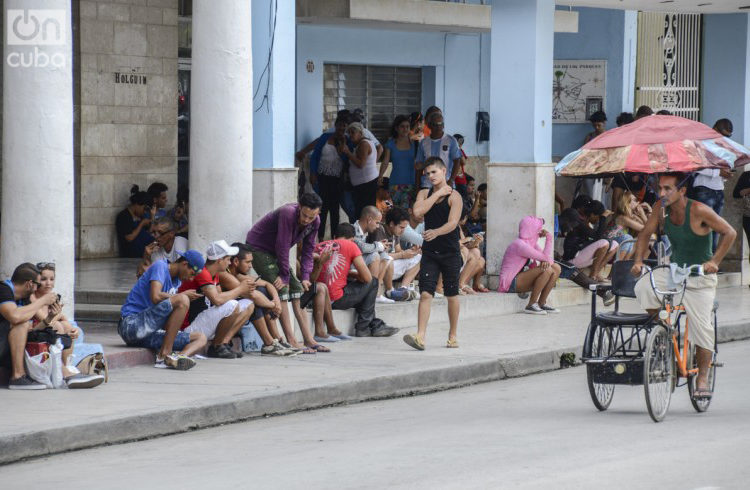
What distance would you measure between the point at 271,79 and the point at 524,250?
391 cm

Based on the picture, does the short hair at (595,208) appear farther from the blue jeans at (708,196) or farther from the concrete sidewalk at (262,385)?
the concrete sidewalk at (262,385)

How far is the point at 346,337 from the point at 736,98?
9442 millimetres

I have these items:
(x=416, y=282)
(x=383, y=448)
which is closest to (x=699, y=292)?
(x=383, y=448)

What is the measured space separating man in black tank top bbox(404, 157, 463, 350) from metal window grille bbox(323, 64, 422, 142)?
7.91 metres

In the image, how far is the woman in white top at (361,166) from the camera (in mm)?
17312

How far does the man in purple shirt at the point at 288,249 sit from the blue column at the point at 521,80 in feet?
15.0

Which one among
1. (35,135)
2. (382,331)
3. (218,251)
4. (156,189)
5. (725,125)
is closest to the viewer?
(35,135)

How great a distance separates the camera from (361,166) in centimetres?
1736

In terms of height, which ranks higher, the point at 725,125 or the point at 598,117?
the point at 598,117

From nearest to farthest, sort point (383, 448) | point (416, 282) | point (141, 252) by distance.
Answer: point (383, 448)
point (416, 282)
point (141, 252)

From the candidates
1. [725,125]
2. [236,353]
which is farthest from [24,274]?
[725,125]

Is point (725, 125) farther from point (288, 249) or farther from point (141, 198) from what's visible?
point (288, 249)

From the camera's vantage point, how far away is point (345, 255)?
1327 centimetres

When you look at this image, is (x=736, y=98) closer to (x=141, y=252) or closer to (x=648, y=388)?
(x=141, y=252)
